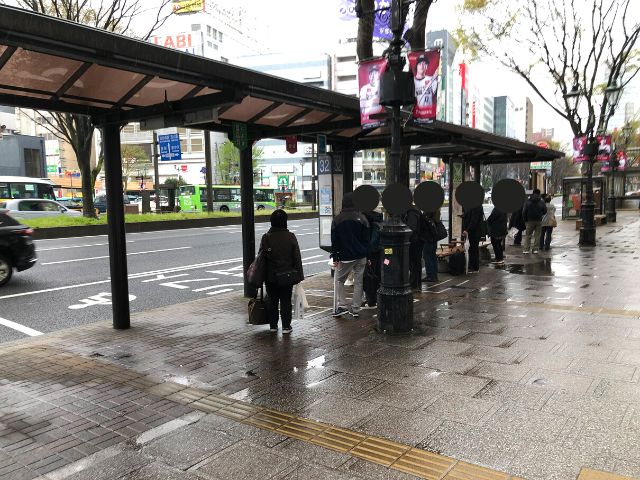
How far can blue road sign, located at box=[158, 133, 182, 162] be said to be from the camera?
26.8m

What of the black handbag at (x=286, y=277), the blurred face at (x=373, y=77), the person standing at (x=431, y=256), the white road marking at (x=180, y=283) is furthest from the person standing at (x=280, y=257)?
the white road marking at (x=180, y=283)

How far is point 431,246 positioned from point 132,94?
6170 mm

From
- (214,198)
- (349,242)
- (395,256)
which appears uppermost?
(214,198)

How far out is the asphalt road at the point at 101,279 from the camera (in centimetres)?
802

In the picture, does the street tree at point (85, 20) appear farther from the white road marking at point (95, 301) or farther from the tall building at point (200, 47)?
the tall building at point (200, 47)

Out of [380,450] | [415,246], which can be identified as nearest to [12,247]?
[415,246]

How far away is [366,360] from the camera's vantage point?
5.38m

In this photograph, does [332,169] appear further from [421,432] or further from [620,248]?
[620,248]

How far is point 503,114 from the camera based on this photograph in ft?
484

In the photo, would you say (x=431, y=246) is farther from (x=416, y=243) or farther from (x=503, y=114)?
(x=503, y=114)

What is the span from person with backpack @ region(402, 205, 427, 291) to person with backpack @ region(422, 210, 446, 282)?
16 cm

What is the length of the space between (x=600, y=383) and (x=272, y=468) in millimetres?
3069

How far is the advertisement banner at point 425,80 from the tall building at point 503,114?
481 ft

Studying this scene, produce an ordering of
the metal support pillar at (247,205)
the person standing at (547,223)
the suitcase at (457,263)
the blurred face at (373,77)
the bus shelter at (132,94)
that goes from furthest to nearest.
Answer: the person standing at (547,223)
the suitcase at (457,263)
the metal support pillar at (247,205)
the blurred face at (373,77)
the bus shelter at (132,94)
